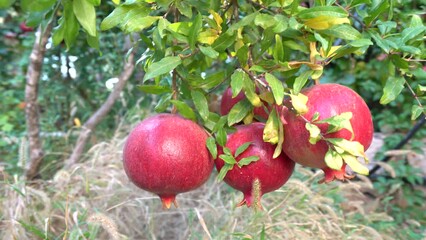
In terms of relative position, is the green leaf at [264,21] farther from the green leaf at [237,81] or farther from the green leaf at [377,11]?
the green leaf at [377,11]

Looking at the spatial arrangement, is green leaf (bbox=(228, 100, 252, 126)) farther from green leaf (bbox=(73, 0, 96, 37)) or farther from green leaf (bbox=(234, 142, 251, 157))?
green leaf (bbox=(73, 0, 96, 37))

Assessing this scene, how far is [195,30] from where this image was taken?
0.78 m

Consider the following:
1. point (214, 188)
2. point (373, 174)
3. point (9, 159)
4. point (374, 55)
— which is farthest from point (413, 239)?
point (9, 159)

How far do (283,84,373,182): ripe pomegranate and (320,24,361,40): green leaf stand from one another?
8 cm

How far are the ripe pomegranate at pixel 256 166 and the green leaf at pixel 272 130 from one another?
0.04 meters

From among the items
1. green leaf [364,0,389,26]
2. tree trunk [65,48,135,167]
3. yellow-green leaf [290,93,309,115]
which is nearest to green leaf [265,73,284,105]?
yellow-green leaf [290,93,309,115]

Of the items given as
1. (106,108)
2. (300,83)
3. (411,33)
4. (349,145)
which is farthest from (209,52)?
(106,108)

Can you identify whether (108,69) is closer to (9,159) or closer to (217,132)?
(9,159)

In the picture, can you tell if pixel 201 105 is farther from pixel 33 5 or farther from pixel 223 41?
pixel 33 5

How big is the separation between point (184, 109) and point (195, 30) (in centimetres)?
13

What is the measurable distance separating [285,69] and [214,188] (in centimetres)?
195

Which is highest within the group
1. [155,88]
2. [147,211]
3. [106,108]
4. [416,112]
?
[155,88]

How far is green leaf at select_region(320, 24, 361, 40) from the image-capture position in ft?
2.58

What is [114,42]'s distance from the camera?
10.2 feet
